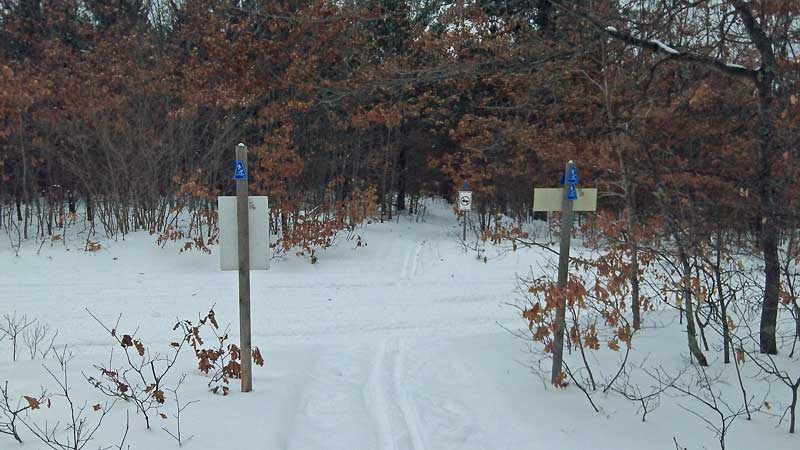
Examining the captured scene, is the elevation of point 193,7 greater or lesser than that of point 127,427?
greater

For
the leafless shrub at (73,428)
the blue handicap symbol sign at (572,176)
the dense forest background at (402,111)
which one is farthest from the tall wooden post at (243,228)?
the blue handicap symbol sign at (572,176)

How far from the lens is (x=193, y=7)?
16562 millimetres

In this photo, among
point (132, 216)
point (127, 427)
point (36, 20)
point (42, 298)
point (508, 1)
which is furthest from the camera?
point (36, 20)

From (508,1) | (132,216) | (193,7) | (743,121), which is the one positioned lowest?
(132,216)

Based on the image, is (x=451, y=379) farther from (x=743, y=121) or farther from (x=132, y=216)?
(x=132, y=216)

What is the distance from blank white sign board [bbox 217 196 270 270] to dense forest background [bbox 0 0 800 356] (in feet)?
7.67

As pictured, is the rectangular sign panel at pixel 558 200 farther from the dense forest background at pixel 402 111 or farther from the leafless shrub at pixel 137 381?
the leafless shrub at pixel 137 381

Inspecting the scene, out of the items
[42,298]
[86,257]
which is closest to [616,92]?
[42,298]

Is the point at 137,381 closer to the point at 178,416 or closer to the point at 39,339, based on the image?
the point at 178,416

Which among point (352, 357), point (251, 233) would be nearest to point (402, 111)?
point (352, 357)

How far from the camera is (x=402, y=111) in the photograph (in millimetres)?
17234

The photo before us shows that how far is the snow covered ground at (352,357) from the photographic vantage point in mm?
4395

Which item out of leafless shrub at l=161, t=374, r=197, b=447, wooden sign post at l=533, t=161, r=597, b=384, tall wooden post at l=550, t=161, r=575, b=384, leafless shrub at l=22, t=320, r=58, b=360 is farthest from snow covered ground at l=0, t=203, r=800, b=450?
wooden sign post at l=533, t=161, r=597, b=384

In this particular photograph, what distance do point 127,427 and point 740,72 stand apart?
5.62m
